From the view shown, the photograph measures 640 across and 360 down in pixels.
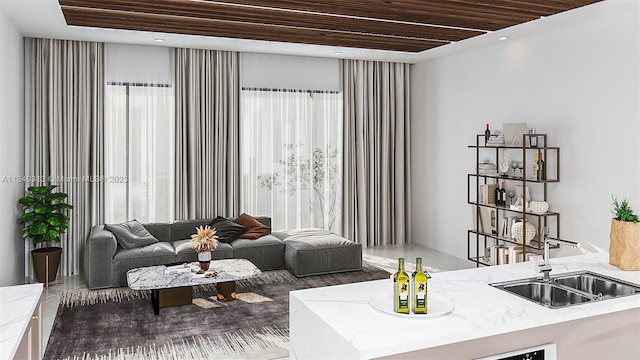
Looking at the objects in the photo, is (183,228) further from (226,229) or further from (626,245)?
(626,245)

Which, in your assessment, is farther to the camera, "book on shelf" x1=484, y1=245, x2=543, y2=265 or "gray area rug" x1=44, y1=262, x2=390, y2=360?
"book on shelf" x1=484, y1=245, x2=543, y2=265

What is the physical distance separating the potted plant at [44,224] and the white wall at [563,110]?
4614mm

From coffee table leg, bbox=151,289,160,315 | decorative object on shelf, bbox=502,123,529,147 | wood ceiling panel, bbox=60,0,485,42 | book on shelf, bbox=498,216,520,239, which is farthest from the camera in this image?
book on shelf, bbox=498,216,520,239

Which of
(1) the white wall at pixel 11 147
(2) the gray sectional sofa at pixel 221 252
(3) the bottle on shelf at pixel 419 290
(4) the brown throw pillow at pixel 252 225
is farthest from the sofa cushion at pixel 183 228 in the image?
(3) the bottle on shelf at pixel 419 290

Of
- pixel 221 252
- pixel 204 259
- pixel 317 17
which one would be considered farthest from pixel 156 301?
pixel 317 17

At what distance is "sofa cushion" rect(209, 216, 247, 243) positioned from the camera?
6055 mm

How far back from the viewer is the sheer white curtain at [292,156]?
22.4 ft

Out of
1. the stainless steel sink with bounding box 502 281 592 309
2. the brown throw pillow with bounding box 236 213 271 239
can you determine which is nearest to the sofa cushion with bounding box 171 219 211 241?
the brown throw pillow with bounding box 236 213 271 239

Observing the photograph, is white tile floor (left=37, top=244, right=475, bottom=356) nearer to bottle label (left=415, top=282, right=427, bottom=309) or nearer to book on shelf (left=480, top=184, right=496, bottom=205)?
book on shelf (left=480, top=184, right=496, bottom=205)

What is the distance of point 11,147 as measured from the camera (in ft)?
16.7

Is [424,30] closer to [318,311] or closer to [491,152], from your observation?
[491,152]

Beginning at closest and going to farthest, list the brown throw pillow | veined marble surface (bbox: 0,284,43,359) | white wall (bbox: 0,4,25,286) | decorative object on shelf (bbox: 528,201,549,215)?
veined marble surface (bbox: 0,284,43,359), white wall (bbox: 0,4,25,286), decorative object on shelf (bbox: 528,201,549,215), the brown throw pillow

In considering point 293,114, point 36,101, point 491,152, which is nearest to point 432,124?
point 491,152

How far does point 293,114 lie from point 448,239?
105 inches
